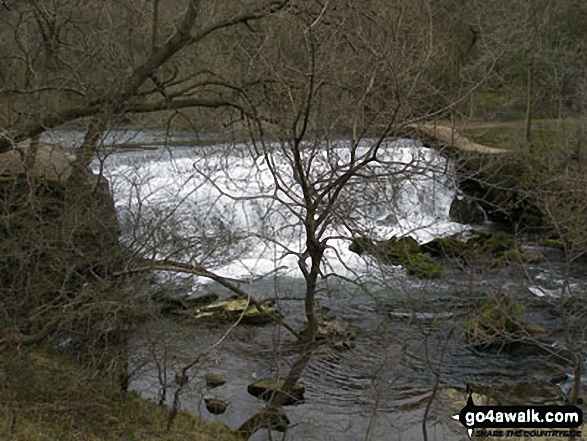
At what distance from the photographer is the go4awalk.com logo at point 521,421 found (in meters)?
6.35

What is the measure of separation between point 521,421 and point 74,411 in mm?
3893

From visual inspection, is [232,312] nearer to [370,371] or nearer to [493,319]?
[370,371]

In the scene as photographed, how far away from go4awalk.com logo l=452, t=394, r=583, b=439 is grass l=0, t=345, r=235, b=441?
7.07ft

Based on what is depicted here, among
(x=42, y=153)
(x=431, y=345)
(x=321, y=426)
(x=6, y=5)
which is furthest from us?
(x=431, y=345)

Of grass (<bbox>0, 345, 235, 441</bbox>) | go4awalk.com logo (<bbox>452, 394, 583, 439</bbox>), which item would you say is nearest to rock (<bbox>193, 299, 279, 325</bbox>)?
grass (<bbox>0, 345, 235, 441</bbox>)

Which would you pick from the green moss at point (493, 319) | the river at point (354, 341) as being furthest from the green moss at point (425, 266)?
the green moss at point (493, 319)

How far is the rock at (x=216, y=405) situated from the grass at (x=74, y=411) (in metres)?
0.54

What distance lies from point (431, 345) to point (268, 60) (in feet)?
14.7

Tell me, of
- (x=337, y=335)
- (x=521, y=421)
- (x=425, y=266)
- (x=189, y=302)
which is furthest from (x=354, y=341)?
(x=521, y=421)

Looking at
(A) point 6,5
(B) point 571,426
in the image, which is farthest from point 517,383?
(A) point 6,5

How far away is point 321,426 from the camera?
7348 millimetres

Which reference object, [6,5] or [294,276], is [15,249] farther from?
[294,276]

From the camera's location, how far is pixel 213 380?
8383mm

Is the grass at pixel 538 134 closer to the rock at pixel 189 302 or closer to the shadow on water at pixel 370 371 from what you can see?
the shadow on water at pixel 370 371
